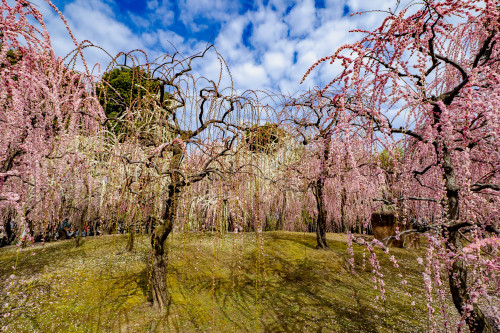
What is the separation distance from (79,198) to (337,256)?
25.6 ft

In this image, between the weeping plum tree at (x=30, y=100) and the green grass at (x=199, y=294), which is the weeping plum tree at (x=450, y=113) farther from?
the weeping plum tree at (x=30, y=100)

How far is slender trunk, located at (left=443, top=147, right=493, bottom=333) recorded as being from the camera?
2316mm

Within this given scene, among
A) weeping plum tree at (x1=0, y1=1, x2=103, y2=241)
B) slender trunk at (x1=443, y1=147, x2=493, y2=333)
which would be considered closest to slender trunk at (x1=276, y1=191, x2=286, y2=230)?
slender trunk at (x1=443, y1=147, x2=493, y2=333)

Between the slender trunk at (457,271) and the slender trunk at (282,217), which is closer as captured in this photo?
the slender trunk at (457,271)

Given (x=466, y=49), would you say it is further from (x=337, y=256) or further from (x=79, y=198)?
(x=79, y=198)

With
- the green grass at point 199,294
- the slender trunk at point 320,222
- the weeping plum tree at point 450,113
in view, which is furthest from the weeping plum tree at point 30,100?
the slender trunk at point 320,222

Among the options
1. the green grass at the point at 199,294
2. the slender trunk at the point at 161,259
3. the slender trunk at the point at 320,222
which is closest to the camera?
the green grass at the point at 199,294

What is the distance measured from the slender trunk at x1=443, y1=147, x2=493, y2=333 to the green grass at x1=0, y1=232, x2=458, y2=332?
0.37m

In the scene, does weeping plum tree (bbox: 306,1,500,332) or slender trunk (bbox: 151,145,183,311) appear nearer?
weeping plum tree (bbox: 306,1,500,332)

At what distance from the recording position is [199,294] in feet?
14.0

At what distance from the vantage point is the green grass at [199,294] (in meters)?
3.39

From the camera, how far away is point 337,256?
6.48m

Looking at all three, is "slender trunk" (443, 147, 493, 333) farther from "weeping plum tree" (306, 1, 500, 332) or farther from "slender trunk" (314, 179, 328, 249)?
"slender trunk" (314, 179, 328, 249)

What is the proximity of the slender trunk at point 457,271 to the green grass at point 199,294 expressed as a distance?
1.21 feet
